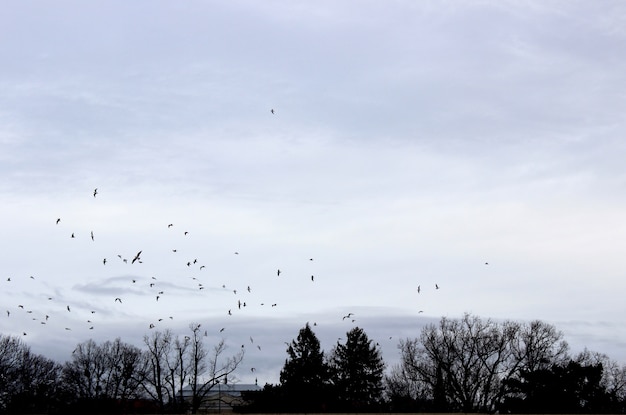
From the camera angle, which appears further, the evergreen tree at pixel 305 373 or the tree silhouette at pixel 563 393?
the evergreen tree at pixel 305 373

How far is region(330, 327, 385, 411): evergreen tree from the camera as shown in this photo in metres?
117

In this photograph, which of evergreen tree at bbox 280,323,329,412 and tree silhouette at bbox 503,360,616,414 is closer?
tree silhouette at bbox 503,360,616,414

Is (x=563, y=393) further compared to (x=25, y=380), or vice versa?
(x=25, y=380)

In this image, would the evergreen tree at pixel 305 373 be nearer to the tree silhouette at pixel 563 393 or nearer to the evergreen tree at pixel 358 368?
the evergreen tree at pixel 358 368

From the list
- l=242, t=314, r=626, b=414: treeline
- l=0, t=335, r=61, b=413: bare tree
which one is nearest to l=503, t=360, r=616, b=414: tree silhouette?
l=242, t=314, r=626, b=414: treeline

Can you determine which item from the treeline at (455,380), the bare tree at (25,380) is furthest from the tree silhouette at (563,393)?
the bare tree at (25,380)

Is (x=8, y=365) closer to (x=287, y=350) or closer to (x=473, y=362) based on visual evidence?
(x=287, y=350)

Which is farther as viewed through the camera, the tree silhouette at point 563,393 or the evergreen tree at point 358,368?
the evergreen tree at point 358,368

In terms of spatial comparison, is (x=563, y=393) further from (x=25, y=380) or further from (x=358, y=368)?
(x=25, y=380)

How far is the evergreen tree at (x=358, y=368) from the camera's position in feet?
384

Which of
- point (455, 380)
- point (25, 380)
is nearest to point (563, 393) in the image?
point (455, 380)

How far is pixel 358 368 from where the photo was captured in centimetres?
12094

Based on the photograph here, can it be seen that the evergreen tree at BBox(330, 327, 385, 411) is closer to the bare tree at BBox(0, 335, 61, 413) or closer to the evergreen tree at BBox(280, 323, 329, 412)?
the evergreen tree at BBox(280, 323, 329, 412)

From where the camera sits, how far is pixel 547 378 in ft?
273
